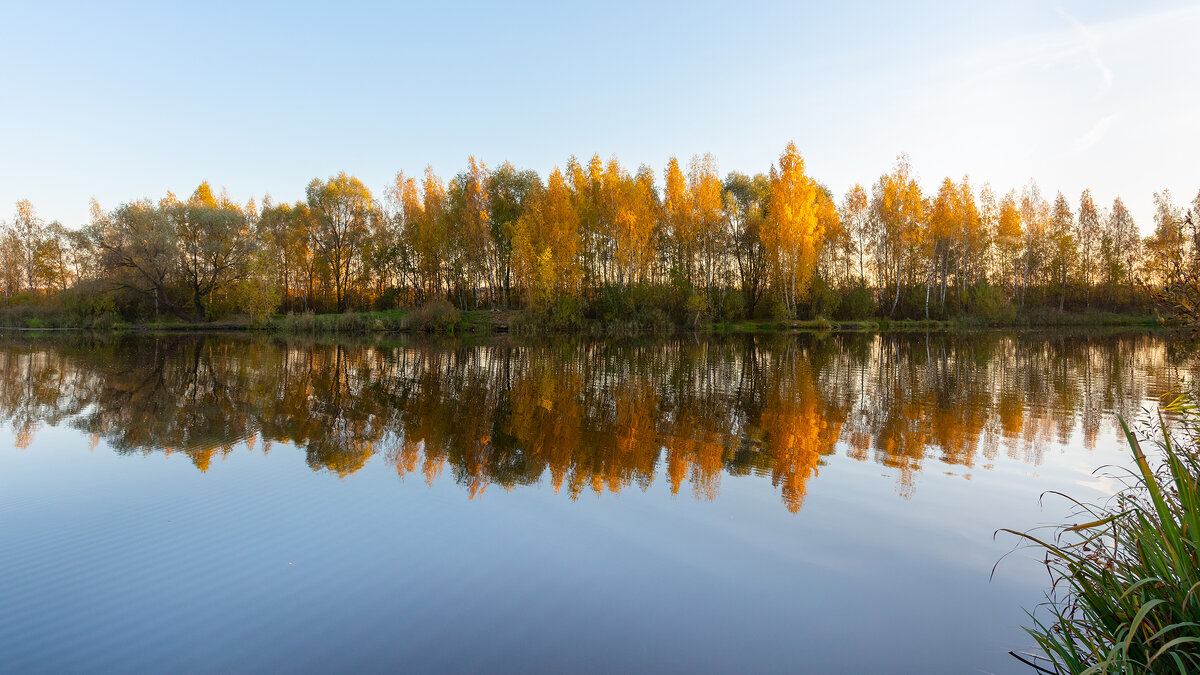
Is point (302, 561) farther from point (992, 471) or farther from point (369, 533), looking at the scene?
point (992, 471)

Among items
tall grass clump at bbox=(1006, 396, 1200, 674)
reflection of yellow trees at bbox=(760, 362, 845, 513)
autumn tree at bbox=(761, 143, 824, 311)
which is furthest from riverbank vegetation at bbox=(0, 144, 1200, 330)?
tall grass clump at bbox=(1006, 396, 1200, 674)

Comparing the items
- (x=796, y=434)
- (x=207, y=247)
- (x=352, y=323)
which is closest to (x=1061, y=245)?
(x=796, y=434)

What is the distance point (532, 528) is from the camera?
557cm

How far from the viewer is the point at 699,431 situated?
31.8ft

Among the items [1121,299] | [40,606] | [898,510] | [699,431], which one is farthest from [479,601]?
[1121,299]

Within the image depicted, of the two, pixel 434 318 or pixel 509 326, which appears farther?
pixel 434 318

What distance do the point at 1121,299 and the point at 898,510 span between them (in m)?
60.4

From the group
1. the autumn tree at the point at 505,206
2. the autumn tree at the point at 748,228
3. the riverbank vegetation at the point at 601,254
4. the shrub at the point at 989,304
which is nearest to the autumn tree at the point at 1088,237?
the riverbank vegetation at the point at 601,254

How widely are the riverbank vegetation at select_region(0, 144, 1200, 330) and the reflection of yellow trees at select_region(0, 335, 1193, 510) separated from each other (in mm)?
20978

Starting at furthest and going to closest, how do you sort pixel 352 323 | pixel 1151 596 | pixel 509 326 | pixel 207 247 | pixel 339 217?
pixel 339 217, pixel 352 323, pixel 207 247, pixel 509 326, pixel 1151 596

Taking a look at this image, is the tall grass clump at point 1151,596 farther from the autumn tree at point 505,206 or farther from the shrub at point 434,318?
the autumn tree at point 505,206

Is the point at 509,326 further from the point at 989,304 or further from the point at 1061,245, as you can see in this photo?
the point at 1061,245

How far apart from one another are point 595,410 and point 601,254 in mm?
33620

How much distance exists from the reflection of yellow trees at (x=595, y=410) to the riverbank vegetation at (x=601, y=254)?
68.8 ft
